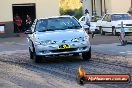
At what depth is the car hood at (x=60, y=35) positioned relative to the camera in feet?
40.1

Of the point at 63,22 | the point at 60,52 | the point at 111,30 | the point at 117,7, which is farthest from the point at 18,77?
the point at 117,7

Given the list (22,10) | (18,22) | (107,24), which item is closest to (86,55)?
(107,24)

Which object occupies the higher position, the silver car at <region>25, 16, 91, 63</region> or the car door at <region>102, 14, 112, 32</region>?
the silver car at <region>25, 16, 91, 63</region>

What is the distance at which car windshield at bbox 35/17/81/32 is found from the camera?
13266mm

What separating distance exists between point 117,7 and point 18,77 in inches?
1221

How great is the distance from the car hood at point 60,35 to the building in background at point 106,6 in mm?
27260

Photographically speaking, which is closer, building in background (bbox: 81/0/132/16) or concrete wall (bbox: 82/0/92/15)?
building in background (bbox: 81/0/132/16)

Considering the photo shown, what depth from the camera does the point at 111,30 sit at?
2869cm

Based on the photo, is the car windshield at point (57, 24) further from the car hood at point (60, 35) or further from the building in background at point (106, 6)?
the building in background at point (106, 6)

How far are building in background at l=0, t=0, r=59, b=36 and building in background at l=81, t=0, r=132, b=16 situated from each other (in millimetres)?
6248

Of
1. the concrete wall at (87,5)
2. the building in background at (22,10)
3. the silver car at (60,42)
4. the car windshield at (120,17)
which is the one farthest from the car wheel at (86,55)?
the concrete wall at (87,5)

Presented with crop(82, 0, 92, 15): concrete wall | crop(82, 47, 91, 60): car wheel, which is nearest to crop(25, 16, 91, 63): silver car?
crop(82, 47, 91, 60): car wheel

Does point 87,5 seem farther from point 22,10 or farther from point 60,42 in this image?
point 60,42

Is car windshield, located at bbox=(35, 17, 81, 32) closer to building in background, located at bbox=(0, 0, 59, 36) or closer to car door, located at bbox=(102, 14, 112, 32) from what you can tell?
car door, located at bbox=(102, 14, 112, 32)
